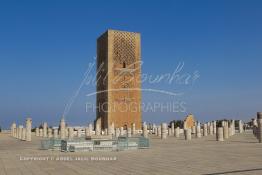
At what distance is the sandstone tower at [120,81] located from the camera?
1364 inches

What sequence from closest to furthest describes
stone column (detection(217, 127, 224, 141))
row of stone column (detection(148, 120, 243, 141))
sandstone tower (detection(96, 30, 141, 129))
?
1. stone column (detection(217, 127, 224, 141))
2. row of stone column (detection(148, 120, 243, 141))
3. sandstone tower (detection(96, 30, 141, 129))

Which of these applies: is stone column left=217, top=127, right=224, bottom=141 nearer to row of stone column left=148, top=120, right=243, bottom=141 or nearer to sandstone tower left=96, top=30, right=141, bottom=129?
row of stone column left=148, top=120, right=243, bottom=141

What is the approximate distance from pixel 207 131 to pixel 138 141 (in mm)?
13294

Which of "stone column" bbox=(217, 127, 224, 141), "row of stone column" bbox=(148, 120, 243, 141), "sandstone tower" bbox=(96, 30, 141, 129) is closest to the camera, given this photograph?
"stone column" bbox=(217, 127, 224, 141)

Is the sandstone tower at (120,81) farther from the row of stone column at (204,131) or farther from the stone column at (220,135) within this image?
the stone column at (220,135)

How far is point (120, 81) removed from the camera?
1394 inches

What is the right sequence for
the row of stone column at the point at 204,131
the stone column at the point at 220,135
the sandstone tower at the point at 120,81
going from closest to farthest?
the stone column at the point at 220,135 → the row of stone column at the point at 204,131 → the sandstone tower at the point at 120,81

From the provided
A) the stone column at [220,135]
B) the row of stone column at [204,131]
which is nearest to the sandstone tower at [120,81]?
the row of stone column at [204,131]

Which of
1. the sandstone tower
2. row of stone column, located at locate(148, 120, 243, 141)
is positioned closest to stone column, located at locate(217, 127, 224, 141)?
row of stone column, located at locate(148, 120, 243, 141)

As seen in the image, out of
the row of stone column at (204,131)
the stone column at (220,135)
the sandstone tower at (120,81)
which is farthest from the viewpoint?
the sandstone tower at (120,81)

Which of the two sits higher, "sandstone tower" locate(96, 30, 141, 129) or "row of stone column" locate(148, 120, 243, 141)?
"sandstone tower" locate(96, 30, 141, 129)

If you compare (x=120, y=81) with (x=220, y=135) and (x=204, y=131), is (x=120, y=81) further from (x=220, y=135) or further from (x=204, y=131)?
(x=220, y=135)

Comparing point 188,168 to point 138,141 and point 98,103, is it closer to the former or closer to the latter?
point 138,141

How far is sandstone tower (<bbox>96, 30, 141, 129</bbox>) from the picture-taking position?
3466cm
